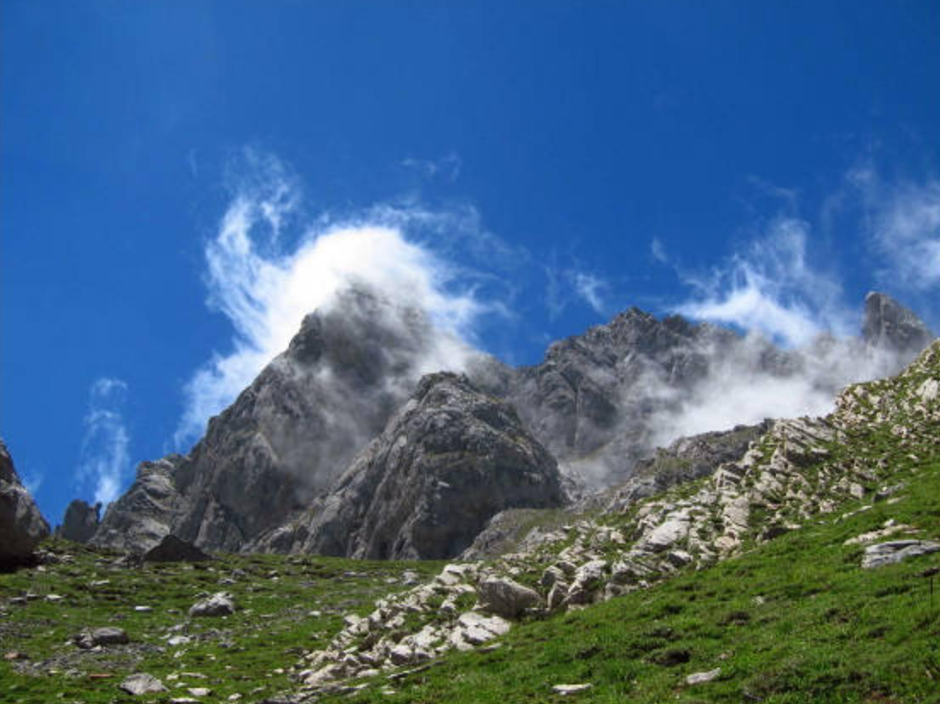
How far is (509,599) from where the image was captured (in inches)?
1540

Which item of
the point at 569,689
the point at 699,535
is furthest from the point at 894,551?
the point at 699,535

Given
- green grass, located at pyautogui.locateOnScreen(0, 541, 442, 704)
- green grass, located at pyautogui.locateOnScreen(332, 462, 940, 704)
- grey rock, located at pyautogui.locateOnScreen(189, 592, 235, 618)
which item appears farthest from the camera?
grey rock, located at pyautogui.locateOnScreen(189, 592, 235, 618)

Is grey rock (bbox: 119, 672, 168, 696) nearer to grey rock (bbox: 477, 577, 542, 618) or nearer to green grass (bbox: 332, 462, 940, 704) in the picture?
green grass (bbox: 332, 462, 940, 704)

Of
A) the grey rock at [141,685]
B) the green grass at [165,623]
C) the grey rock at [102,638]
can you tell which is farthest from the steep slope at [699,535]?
the grey rock at [102,638]

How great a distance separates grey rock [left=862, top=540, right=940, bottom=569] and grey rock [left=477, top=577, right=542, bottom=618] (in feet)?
49.9

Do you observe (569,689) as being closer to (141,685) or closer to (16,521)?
(141,685)

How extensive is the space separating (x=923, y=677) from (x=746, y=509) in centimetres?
2674

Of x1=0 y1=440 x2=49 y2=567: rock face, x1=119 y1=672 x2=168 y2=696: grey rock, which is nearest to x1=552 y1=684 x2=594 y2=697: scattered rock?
x1=119 y1=672 x2=168 y2=696: grey rock

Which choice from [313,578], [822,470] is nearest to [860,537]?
[822,470]

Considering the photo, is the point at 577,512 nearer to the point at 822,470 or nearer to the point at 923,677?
the point at 822,470

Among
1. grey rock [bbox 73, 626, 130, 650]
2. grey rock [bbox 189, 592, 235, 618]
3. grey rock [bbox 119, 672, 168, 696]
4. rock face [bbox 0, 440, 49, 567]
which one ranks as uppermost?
rock face [bbox 0, 440, 49, 567]

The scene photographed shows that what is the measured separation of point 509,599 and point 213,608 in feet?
140

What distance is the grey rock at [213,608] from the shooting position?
71375 mm

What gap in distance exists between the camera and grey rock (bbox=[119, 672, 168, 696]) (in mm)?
37156
